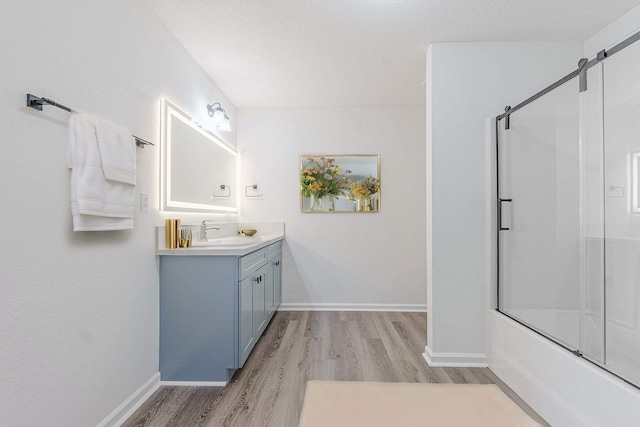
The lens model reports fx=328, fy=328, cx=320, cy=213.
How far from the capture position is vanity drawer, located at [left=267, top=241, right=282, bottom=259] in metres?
3.17

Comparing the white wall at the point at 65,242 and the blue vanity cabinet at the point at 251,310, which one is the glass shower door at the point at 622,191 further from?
the white wall at the point at 65,242

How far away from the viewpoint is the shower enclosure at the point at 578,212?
1787mm

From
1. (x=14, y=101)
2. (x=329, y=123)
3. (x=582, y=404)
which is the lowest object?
(x=582, y=404)

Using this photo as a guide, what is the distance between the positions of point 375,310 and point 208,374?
220 cm

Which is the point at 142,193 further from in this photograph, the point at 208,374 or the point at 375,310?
the point at 375,310

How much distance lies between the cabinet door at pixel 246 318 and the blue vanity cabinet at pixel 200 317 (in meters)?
0.03

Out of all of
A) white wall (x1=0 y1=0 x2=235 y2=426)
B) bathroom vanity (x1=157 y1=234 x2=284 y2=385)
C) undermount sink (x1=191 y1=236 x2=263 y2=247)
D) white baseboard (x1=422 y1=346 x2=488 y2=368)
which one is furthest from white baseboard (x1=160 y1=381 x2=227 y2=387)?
white baseboard (x1=422 y1=346 x2=488 y2=368)

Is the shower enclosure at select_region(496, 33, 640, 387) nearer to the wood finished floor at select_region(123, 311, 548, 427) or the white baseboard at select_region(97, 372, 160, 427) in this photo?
the wood finished floor at select_region(123, 311, 548, 427)

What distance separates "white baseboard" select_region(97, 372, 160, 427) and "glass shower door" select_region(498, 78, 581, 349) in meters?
2.40

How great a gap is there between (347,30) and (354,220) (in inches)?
83.3

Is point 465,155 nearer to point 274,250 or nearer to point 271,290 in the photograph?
point 274,250

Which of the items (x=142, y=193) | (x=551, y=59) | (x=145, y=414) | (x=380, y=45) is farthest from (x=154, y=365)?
(x=551, y=59)

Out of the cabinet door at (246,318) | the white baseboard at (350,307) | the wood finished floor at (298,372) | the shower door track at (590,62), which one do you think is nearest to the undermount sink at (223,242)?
the cabinet door at (246,318)

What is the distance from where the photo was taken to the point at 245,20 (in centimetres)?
220
